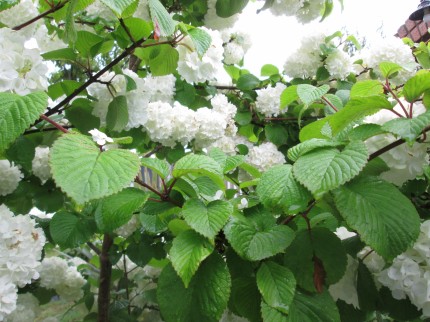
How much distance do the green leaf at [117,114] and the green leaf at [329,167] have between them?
2.16ft

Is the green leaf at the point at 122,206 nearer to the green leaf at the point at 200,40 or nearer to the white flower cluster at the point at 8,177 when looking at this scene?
the green leaf at the point at 200,40

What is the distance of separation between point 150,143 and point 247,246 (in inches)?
38.7

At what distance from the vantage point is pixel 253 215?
2.37ft

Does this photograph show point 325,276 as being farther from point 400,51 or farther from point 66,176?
point 400,51

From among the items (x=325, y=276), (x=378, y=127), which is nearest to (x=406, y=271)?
(x=325, y=276)

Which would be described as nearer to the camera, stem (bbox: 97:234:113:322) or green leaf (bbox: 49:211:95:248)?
green leaf (bbox: 49:211:95:248)

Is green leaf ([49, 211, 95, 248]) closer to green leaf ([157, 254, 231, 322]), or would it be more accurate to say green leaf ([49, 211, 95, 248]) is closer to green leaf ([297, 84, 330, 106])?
green leaf ([157, 254, 231, 322])

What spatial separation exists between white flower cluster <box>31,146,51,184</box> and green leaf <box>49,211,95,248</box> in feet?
0.59

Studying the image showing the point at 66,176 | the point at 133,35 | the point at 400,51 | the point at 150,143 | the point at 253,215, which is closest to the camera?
the point at 66,176

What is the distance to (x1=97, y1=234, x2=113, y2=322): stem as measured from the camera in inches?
60.9

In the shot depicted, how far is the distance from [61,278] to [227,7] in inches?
48.6

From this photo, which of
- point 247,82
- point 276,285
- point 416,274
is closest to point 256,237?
point 276,285

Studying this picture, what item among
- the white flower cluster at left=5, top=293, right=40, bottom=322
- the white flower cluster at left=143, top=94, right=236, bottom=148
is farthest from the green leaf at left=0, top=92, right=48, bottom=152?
the white flower cluster at left=5, top=293, right=40, bottom=322

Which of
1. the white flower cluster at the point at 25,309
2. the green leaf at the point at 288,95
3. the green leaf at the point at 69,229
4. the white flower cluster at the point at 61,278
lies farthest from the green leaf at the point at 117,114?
the white flower cluster at the point at 61,278
